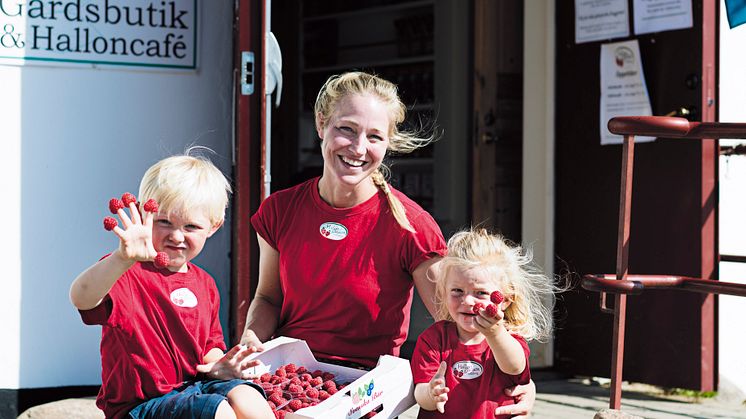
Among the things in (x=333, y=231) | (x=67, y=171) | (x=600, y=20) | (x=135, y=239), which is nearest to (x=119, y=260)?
(x=135, y=239)

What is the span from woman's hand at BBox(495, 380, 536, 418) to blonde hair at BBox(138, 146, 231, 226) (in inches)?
34.1

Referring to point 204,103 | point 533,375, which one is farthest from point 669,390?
point 204,103

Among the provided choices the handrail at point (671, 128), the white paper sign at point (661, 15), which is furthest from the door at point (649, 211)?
the handrail at point (671, 128)

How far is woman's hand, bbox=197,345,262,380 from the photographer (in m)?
2.32

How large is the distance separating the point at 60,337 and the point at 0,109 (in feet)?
3.11

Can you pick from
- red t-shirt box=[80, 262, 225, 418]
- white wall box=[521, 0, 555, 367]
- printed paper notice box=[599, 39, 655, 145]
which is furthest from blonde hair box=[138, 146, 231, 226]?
white wall box=[521, 0, 555, 367]

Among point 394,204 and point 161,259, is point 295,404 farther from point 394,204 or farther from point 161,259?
point 394,204

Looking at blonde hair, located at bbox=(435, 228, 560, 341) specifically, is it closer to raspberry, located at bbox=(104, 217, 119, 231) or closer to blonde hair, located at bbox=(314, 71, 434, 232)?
blonde hair, located at bbox=(314, 71, 434, 232)

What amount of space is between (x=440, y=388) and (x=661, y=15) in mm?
2605

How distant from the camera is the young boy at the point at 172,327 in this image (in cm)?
220

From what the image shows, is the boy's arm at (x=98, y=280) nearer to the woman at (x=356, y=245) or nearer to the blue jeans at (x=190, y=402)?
the blue jeans at (x=190, y=402)

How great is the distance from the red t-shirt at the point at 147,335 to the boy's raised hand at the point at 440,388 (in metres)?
0.59

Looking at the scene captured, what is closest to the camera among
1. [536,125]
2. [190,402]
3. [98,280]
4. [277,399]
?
[98,280]

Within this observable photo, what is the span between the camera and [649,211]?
4254 mm
